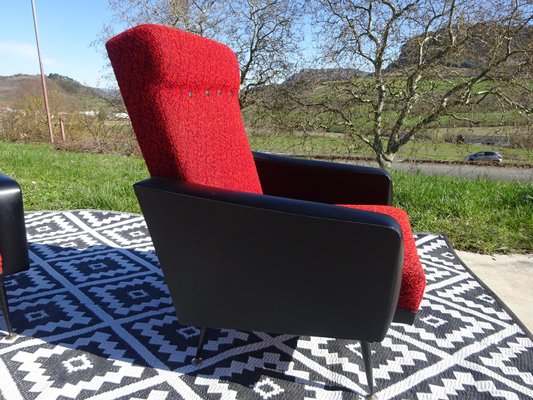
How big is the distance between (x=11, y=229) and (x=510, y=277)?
243 cm

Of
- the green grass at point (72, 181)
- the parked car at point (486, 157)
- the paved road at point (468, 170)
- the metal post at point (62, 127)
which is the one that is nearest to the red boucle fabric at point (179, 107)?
the green grass at point (72, 181)

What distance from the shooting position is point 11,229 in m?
1.49

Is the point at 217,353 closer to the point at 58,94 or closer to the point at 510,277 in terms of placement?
Result: the point at 510,277

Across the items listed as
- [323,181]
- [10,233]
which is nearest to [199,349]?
[10,233]

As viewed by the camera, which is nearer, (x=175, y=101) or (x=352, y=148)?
(x=175, y=101)

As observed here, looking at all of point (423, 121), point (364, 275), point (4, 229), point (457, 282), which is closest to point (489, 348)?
point (457, 282)

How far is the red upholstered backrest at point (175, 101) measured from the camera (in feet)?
4.12

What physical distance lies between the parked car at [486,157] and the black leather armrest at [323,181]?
460 centimetres

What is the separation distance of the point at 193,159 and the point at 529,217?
9.14ft


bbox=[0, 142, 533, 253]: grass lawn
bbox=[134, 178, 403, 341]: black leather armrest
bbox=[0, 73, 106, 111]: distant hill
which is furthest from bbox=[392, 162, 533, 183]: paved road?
bbox=[0, 73, 106, 111]: distant hill

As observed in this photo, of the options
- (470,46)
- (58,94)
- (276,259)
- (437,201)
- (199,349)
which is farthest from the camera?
(58,94)

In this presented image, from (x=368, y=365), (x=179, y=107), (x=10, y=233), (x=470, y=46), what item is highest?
(x=470, y=46)

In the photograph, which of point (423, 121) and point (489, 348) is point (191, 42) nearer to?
point (489, 348)

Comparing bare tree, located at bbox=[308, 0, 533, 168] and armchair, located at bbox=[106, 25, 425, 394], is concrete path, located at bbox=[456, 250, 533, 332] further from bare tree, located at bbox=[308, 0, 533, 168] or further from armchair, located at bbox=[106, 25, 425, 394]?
bare tree, located at bbox=[308, 0, 533, 168]
